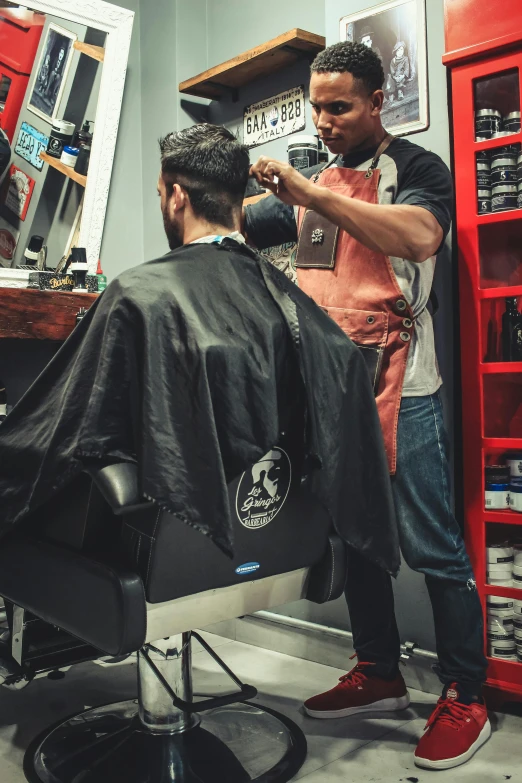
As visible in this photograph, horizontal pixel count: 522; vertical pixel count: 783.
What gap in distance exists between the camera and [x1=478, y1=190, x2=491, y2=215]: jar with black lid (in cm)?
218

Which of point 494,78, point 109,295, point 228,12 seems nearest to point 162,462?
point 109,295

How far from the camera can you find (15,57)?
294cm

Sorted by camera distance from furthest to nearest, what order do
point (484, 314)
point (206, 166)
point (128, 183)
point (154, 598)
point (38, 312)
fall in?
point (128, 183)
point (38, 312)
point (484, 314)
point (206, 166)
point (154, 598)

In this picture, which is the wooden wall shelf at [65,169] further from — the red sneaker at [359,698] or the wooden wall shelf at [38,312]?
the red sneaker at [359,698]

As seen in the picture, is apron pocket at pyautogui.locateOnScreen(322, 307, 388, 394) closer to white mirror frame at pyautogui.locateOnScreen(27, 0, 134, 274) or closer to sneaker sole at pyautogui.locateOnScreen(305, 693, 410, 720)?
sneaker sole at pyautogui.locateOnScreen(305, 693, 410, 720)

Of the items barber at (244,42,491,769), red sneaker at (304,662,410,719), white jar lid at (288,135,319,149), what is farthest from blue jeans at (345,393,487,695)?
white jar lid at (288,135,319,149)

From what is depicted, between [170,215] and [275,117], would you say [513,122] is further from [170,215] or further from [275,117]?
[275,117]

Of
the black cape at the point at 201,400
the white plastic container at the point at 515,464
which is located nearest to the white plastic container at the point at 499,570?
the white plastic container at the point at 515,464

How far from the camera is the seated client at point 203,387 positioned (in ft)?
4.51

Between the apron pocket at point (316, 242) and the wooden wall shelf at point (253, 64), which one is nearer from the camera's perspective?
the apron pocket at point (316, 242)

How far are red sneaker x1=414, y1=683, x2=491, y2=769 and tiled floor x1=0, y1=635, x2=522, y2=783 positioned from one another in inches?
0.9

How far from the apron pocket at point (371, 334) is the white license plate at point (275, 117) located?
1192 mm

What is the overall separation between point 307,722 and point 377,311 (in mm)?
1185

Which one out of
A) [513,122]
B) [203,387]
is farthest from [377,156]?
[203,387]
